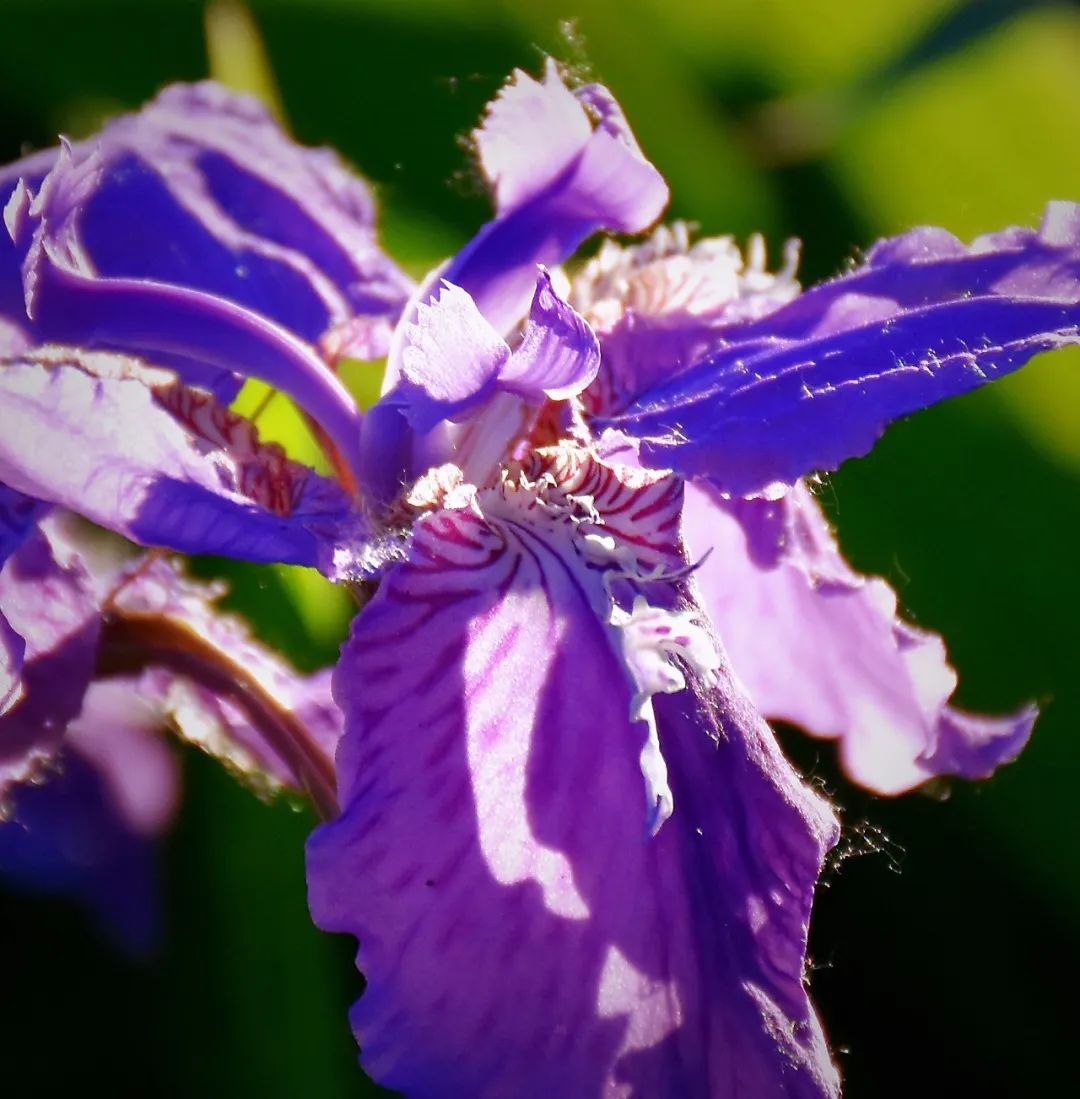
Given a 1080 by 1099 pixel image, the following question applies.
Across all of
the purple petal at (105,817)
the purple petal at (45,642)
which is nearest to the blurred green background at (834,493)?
the purple petal at (105,817)

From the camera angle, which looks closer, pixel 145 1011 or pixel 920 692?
pixel 920 692

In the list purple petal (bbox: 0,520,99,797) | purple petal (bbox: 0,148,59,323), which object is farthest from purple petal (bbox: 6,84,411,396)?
purple petal (bbox: 0,520,99,797)

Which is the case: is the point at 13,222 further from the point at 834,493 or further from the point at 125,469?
the point at 834,493

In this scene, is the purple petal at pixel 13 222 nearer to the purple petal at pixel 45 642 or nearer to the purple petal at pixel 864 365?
the purple petal at pixel 45 642

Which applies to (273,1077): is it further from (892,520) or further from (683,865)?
(892,520)

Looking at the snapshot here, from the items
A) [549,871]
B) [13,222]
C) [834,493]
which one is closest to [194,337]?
[13,222]

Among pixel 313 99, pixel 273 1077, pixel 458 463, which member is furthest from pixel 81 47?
pixel 273 1077

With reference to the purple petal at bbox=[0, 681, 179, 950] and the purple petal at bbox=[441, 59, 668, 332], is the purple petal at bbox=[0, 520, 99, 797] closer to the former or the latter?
the purple petal at bbox=[0, 681, 179, 950]
